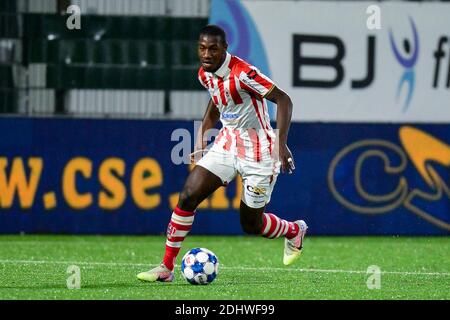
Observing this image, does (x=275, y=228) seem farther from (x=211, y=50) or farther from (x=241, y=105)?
(x=211, y=50)

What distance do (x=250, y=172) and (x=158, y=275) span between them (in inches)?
42.8

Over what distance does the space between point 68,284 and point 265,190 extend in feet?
5.51

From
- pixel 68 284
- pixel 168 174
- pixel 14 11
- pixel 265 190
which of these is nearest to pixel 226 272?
pixel 265 190

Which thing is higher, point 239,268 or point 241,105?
point 241,105

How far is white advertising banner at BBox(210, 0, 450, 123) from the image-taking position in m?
16.5

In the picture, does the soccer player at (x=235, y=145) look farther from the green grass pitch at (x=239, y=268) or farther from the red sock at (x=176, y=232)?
the green grass pitch at (x=239, y=268)

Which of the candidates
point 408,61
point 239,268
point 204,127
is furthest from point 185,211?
point 408,61

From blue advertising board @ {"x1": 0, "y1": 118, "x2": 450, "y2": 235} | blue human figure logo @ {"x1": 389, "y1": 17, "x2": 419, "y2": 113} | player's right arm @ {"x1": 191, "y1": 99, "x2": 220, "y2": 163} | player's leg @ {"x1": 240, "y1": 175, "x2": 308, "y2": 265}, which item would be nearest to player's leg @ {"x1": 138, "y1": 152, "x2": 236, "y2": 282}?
player's leg @ {"x1": 240, "y1": 175, "x2": 308, "y2": 265}

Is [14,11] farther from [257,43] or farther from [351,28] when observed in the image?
[351,28]

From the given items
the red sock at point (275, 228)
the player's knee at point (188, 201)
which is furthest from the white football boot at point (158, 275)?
the red sock at point (275, 228)

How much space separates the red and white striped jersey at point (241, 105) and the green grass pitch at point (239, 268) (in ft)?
Result: 3.33

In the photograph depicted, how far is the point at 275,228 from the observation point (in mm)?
10078

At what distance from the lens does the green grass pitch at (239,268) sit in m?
8.62

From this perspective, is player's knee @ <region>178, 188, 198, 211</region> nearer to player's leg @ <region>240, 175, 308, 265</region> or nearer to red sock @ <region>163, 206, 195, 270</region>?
red sock @ <region>163, 206, 195, 270</region>
